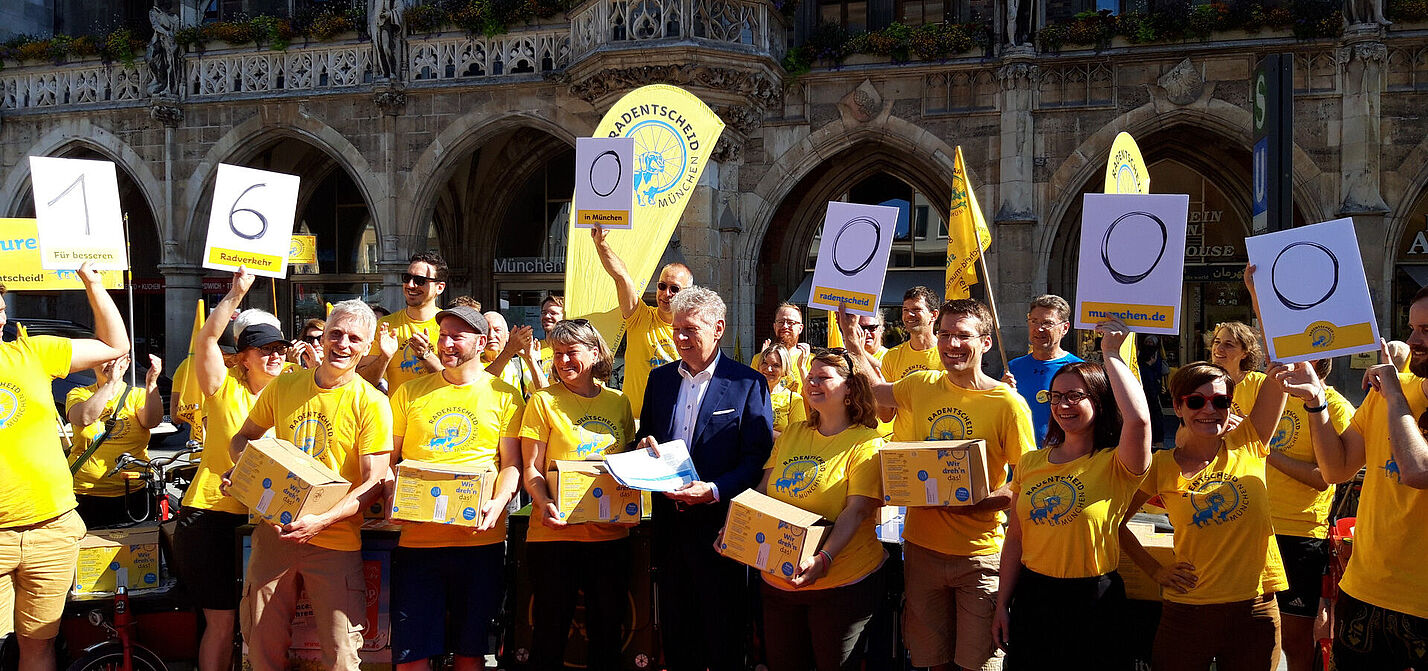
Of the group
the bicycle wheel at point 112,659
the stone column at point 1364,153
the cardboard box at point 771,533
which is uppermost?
the stone column at point 1364,153

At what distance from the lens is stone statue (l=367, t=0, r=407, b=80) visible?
48.2 feet

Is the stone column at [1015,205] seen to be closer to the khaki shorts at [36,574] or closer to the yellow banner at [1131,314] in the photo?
the yellow banner at [1131,314]

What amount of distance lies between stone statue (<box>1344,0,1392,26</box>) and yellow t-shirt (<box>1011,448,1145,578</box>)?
41.2 ft

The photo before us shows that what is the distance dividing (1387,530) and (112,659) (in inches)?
201

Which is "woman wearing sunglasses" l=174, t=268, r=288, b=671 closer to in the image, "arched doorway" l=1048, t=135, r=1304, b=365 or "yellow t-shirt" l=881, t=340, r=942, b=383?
"yellow t-shirt" l=881, t=340, r=942, b=383

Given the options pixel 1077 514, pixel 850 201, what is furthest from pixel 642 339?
pixel 850 201

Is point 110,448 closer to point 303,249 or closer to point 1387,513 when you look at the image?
point 1387,513

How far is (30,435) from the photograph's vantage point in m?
3.80

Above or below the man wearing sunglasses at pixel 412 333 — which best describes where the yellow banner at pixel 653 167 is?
above

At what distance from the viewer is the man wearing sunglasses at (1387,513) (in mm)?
2891

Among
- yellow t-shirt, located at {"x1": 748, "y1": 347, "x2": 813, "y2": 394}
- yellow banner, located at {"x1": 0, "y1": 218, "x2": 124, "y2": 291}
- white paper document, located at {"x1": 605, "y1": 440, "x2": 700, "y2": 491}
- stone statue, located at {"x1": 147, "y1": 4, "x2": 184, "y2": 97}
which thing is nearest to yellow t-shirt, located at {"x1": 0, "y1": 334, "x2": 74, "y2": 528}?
yellow banner, located at {"x1": 0, "y1": 218, "x2": 124, "y2": 291}

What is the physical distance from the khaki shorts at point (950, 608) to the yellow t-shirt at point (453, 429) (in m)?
1.72

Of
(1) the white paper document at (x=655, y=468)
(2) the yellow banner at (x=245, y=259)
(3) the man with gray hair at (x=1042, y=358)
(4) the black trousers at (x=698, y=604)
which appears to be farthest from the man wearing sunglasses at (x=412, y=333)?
(3) the man with gray hair at (x=1042, y=358)

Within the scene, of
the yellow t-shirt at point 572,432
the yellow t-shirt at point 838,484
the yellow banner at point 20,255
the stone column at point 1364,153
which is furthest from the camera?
the stone column at point 1364,153
